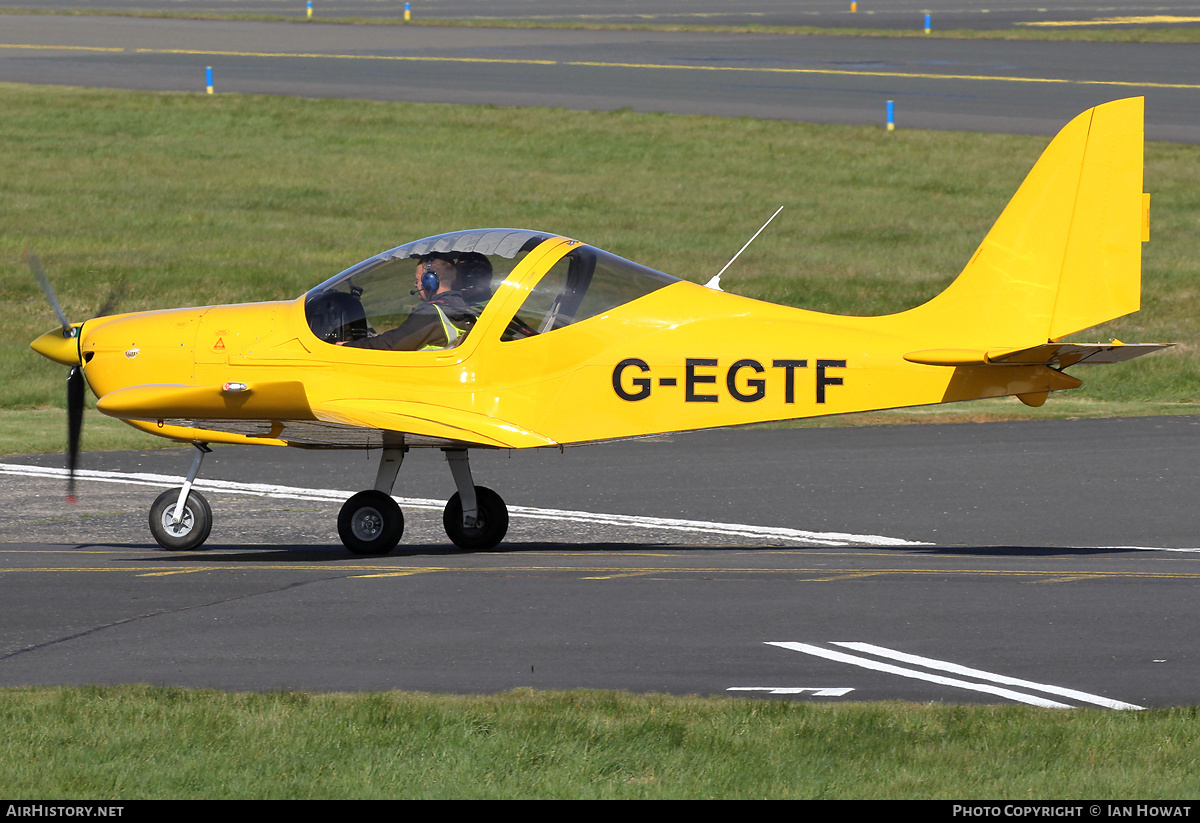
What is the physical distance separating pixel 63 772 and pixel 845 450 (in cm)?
1375

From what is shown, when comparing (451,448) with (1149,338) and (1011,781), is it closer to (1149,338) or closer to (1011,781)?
(1011,781)

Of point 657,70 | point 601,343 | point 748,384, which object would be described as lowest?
point 748,384

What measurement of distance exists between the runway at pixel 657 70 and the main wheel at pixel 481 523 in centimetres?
2796

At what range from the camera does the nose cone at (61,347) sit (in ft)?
44.1

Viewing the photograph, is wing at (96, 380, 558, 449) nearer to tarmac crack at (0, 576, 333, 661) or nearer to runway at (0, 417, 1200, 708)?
runway at (0, 417, 1200, 708)

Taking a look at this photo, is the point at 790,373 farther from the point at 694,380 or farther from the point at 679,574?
the point at 679,574

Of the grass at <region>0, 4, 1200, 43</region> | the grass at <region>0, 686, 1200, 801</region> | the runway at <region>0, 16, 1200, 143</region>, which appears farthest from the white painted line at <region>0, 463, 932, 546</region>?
the grass at <region>0, 4, 1200, 43</region>

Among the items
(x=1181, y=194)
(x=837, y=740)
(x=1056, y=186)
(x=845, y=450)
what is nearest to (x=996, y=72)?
(x=1181, y=194)

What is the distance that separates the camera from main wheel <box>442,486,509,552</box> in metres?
14.0

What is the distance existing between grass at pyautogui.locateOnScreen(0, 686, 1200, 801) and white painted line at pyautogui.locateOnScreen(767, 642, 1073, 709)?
1.10 ft

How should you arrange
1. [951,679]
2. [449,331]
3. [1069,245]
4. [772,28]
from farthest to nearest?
→ [772,28], [449,331], [1069,245], [951,679]

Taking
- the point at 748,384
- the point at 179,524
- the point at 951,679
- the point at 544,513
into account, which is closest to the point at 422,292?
the point at 748,384

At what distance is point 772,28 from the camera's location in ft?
200

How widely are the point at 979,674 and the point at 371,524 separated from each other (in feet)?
19.2
